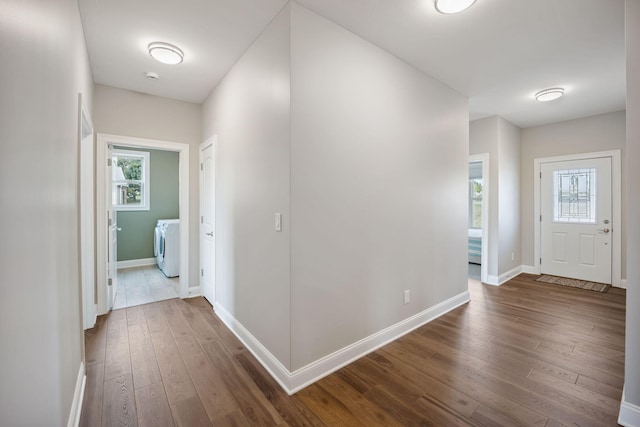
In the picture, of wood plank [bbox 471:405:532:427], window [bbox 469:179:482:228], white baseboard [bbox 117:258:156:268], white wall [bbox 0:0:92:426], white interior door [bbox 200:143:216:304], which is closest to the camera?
white wall [bbox 0:0:92:426]

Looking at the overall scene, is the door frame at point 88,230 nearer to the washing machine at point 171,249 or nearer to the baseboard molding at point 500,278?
the washing machine at point 171,249

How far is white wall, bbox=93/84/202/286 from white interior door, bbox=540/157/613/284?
565 cm

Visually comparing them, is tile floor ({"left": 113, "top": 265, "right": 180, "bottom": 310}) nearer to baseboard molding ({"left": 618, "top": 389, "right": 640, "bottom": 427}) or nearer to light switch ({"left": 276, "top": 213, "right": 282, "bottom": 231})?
light switch ({"left": 276, "top": 213, "right": 282, "bottom": 231})

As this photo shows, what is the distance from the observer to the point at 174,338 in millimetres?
2713

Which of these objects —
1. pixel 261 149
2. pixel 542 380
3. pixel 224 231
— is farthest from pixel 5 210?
pixel 542 380

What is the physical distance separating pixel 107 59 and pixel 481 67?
3.63 m

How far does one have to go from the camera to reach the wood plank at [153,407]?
169cm

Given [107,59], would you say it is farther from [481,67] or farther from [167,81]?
[481,67]

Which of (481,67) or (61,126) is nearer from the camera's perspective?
(61,126)

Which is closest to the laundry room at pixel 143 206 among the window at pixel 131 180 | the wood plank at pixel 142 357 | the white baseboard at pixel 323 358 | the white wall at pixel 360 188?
the window at pixel 131 180

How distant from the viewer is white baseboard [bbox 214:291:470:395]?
2010mm

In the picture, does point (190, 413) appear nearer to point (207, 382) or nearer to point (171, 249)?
point (207, 382)

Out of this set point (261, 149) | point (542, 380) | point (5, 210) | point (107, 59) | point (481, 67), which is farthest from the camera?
point (481, 67)

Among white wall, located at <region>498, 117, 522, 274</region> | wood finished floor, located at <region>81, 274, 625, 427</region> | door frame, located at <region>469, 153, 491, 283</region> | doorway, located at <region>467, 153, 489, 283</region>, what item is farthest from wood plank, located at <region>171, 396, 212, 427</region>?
white wall, located at <region>498, 117, 522, 274</region>
